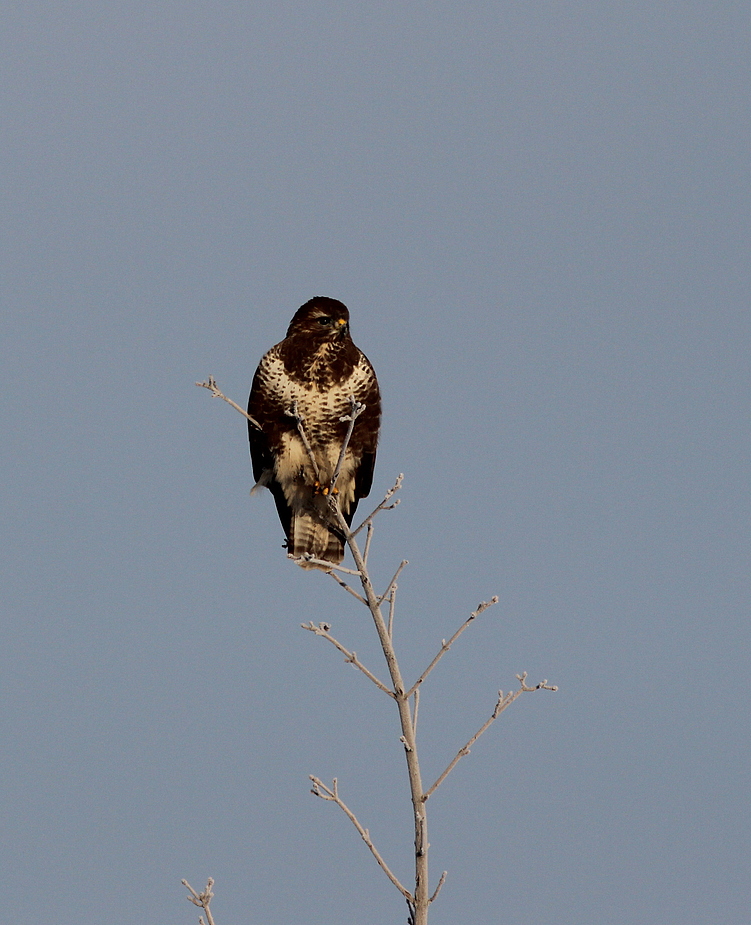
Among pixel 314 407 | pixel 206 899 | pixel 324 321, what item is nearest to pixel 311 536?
pixel 314 407

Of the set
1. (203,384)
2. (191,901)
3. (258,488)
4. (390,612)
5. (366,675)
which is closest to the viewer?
(191,901)

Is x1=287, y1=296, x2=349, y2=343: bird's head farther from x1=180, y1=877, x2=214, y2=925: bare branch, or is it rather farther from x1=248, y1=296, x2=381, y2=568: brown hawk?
x1=180, y1=877, x2=214, y2=925: bare branch

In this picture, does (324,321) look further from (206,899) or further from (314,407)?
(206,899)

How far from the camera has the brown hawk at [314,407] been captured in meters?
7.44

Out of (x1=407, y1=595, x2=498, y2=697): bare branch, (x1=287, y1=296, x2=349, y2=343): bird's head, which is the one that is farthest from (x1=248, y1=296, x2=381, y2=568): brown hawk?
(x1=407, y1=595, x2=498, y2=697): bare branch

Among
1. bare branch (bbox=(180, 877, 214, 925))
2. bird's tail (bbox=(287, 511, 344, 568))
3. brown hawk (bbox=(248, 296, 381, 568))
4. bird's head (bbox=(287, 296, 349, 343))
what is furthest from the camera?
bird's tail (bbox=(287, 511, 344, 568))

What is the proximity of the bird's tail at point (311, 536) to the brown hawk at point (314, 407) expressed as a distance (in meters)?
0.07

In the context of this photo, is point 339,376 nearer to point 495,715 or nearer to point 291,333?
point 291,333

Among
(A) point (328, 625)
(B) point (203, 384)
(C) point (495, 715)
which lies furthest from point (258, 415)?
(C) point (495, 715)

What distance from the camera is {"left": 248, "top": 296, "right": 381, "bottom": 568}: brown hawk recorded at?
293 inches

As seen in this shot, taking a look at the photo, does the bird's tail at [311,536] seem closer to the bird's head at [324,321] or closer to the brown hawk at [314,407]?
the brown hawk at [314,407]

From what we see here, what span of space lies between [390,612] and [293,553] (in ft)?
11.9

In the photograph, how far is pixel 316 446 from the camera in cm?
757

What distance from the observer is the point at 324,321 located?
761 centimetres
